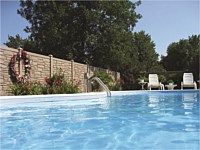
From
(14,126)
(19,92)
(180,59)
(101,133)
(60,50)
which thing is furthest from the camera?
(180,59)

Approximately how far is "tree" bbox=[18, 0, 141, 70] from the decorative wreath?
651cm

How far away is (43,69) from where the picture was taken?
1248 centimetres

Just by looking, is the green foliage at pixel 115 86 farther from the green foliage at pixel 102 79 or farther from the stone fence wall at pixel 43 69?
the stone fence wall at pixel 43 69

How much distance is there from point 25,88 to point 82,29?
9.02m

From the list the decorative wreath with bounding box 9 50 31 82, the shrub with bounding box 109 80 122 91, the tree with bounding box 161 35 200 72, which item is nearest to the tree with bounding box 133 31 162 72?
the tree with bounding box 161 35 200 72

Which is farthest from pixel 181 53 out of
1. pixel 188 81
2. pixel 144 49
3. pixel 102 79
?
pixel 102 79

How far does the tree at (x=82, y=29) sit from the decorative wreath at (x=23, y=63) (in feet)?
21.4

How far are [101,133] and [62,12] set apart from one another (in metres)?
14.7

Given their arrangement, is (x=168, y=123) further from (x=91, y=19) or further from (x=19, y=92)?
(x=91, y=19)

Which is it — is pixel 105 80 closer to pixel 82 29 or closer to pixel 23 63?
pixel 82 29

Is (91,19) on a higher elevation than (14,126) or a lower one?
higher

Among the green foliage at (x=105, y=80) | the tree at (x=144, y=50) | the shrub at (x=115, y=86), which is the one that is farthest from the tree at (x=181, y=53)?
the green foliage at (x=105, y=80)

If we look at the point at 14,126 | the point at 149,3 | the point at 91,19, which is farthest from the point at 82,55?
the point at 14,126

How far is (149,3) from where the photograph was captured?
18.2 metres
